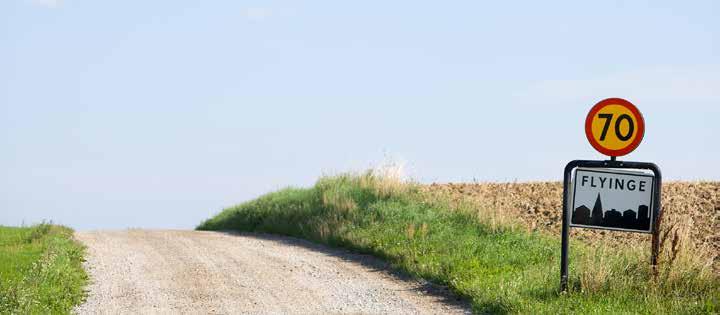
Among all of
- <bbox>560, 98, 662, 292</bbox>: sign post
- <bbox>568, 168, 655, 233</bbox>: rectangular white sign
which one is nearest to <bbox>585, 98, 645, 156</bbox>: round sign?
<bbox>560, 98, 662, 292</bbox>: sign post

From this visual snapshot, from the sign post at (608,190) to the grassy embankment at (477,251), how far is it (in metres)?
0.64

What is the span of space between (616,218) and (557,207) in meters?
12.5

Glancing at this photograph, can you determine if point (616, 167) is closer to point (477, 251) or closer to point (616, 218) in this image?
point (616, 218)

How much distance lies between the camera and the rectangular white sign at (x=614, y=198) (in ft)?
38.7

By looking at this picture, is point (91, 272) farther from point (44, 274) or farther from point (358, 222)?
point (358, 222)

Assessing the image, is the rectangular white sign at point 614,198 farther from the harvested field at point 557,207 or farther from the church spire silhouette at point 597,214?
the harvested field at point 557,207

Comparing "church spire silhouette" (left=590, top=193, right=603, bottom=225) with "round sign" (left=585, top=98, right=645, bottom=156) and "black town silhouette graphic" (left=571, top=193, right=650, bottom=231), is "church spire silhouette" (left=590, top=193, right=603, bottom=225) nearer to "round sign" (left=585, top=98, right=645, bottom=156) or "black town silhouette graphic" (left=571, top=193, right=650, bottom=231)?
"black town silhouette graphic" (left=571, top=193, right=650, bottom=231)

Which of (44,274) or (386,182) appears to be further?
(386,182)

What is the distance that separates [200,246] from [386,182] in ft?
19.6

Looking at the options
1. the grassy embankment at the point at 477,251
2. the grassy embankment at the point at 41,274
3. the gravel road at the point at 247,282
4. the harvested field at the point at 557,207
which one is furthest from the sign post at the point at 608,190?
the grassy embankment at the point at 41,274

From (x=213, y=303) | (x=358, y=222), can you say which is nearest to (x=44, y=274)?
(x=213, y=303)

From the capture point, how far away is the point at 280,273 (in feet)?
50.4

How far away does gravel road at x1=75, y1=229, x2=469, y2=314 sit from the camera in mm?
12250

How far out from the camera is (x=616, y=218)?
1187cm
